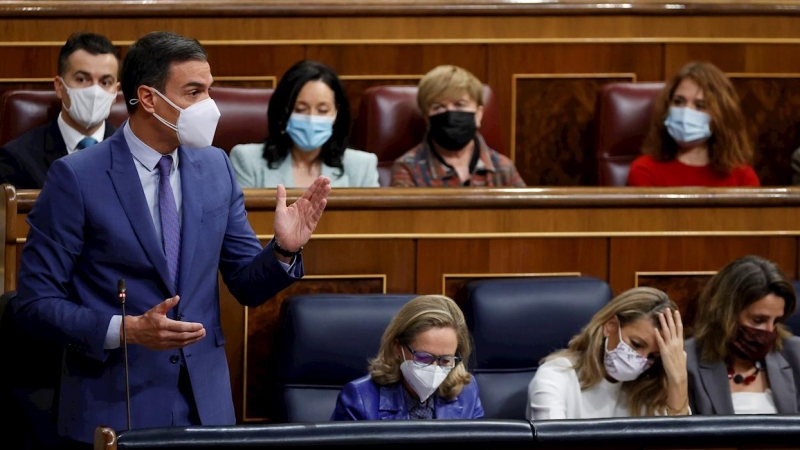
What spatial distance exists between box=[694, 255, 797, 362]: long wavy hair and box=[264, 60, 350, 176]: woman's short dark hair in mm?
504

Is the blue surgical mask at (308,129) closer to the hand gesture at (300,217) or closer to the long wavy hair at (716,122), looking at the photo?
the long wavy hair at (716,122)

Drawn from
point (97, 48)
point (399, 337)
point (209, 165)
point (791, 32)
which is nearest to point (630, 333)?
point (399, 337)

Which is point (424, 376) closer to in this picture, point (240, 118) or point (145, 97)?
point (145, 97)

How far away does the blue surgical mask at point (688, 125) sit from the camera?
5.27 feet

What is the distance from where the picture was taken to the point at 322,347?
119 centimetres

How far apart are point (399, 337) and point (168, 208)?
0.33 metres

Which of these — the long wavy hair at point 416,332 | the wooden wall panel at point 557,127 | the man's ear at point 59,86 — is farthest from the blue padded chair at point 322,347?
the wooden wall panel at point 557,127

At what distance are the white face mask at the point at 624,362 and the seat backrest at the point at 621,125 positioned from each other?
56cm

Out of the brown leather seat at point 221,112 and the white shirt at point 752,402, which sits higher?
the brown leather seat at point 221,112

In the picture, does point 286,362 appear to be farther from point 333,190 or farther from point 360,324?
point 333,190

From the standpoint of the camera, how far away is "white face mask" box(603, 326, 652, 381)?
47.3 inches

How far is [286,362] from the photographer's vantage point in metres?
1.19

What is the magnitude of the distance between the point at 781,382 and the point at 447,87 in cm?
58

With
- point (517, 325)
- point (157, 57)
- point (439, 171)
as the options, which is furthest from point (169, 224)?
point (439, 171)
